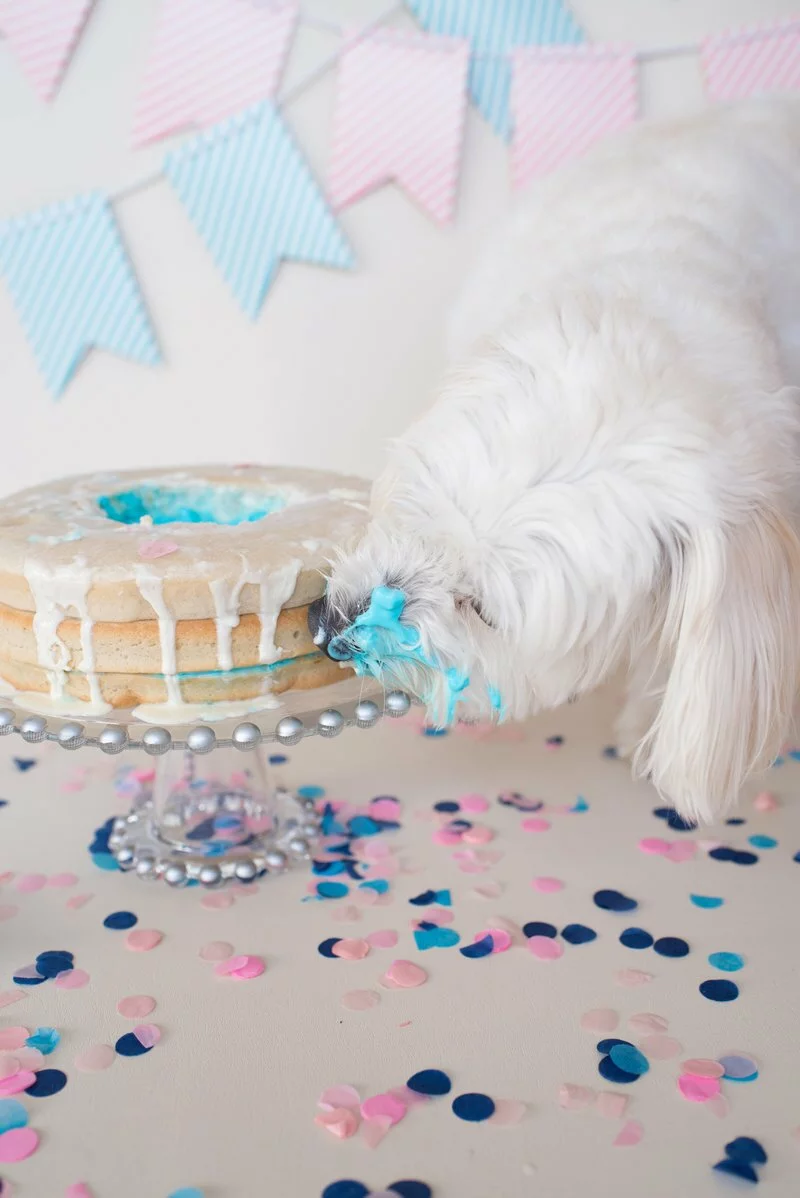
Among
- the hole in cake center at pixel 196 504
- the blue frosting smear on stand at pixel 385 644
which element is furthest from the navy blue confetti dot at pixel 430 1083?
the hole in cake center at pixel 196 504

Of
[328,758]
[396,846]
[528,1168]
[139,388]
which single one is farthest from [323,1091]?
Result: [139,388]

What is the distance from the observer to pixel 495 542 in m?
1.34

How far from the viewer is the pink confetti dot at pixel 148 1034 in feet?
4.32

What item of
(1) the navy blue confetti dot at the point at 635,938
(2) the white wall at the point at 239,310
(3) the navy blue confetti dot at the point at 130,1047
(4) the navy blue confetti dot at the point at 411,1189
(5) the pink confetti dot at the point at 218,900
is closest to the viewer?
Result: (4) the navy blue confetti dot at the point at 411,1189

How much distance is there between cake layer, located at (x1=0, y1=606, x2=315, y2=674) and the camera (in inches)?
56.1

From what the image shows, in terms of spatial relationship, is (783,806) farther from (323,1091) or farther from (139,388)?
(139,388)

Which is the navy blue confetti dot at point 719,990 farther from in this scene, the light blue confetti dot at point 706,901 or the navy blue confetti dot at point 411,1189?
the navy blue confetti dot at point 411,1189

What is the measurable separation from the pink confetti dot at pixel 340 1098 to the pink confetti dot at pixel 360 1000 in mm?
143

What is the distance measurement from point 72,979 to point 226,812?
39 centimetres

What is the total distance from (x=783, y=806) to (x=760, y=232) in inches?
37.0

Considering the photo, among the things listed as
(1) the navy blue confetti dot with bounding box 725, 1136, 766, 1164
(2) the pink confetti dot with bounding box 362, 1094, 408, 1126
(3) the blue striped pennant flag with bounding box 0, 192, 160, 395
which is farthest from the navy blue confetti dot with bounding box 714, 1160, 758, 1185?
(3) the blue striped pennant flag with bounding box 0, 192, 160, 395

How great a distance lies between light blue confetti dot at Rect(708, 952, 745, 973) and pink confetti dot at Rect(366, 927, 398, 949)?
420 millimetres

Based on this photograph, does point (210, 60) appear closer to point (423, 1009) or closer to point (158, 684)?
point (158, 684)

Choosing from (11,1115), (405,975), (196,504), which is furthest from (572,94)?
(11,1115)
